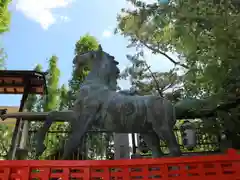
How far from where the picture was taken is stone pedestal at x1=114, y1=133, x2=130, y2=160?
6.09 metres

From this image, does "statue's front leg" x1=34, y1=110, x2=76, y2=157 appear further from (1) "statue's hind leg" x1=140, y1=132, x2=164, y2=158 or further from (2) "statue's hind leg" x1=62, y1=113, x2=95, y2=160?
(1) "statue's hind leg" x1=140, y1=132, x2=164, y2=158

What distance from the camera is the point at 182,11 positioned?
358 cm

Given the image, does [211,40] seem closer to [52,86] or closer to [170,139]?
[170,139]

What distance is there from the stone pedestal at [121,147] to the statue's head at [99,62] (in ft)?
7.98

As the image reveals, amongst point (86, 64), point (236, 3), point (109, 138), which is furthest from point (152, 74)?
point (236, 3)

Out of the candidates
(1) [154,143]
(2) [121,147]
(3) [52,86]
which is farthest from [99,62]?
(3) [52,86]

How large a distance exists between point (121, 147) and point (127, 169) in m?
3.45

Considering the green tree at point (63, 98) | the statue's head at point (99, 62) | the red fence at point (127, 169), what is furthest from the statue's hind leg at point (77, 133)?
the green tree at point (63, 98)

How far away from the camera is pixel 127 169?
2.75m

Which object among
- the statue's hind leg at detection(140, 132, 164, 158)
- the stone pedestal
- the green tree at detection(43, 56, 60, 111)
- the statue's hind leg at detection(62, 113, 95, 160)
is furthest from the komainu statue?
the green tree at detection(43, 56, 60, 111)

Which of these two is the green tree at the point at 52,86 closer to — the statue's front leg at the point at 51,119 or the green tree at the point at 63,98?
the green tree at the point at 63,98

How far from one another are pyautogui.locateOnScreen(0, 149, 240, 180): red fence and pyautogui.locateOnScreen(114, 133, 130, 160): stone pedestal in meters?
3.36

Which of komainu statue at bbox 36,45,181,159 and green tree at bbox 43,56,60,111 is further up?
green tree at bbox 43,56,60,111

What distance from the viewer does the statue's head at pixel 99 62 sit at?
4.27m
